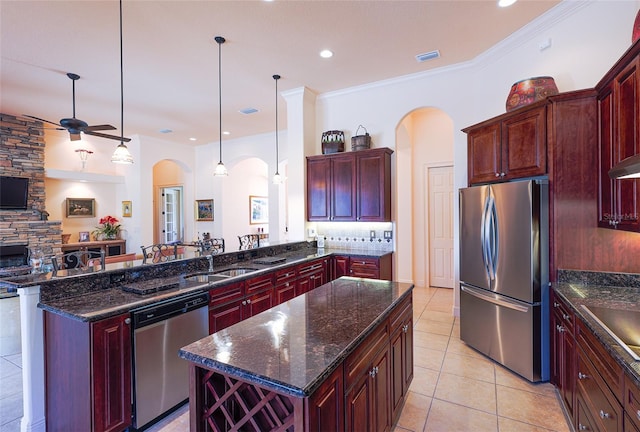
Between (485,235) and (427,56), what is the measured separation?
7.98ft

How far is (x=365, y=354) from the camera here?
1555 millimetres

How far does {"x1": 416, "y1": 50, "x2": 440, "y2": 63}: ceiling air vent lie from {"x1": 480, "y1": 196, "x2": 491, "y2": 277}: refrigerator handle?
2056 millimetres

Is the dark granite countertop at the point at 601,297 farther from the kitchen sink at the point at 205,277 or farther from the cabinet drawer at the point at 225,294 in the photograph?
the kitchen sink at the point at 205,277

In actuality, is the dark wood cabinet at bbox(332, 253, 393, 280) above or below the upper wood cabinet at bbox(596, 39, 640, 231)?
below

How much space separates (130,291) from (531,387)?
3.44 meters

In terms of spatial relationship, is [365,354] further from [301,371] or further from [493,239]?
[493,239]

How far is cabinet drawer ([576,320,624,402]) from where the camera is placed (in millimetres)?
1374

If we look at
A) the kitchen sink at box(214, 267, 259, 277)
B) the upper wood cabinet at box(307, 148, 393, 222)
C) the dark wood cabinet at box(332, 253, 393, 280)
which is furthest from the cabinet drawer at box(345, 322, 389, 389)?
the upper wood cabinet at box(307, 148, 393, 222)

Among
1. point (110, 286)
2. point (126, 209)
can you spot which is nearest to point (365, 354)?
point (110, 286)

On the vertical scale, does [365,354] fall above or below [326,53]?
below

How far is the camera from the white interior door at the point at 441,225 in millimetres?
5805

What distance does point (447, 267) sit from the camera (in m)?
5.87

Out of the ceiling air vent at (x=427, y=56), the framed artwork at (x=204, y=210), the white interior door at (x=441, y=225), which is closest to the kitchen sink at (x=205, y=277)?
the ceiling air vent at (x=427, y=56)

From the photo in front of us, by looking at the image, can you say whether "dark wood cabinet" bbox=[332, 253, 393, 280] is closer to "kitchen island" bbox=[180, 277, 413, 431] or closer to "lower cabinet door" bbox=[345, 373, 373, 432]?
"kitchen island" bbox=[180, 277, 413, 431]
